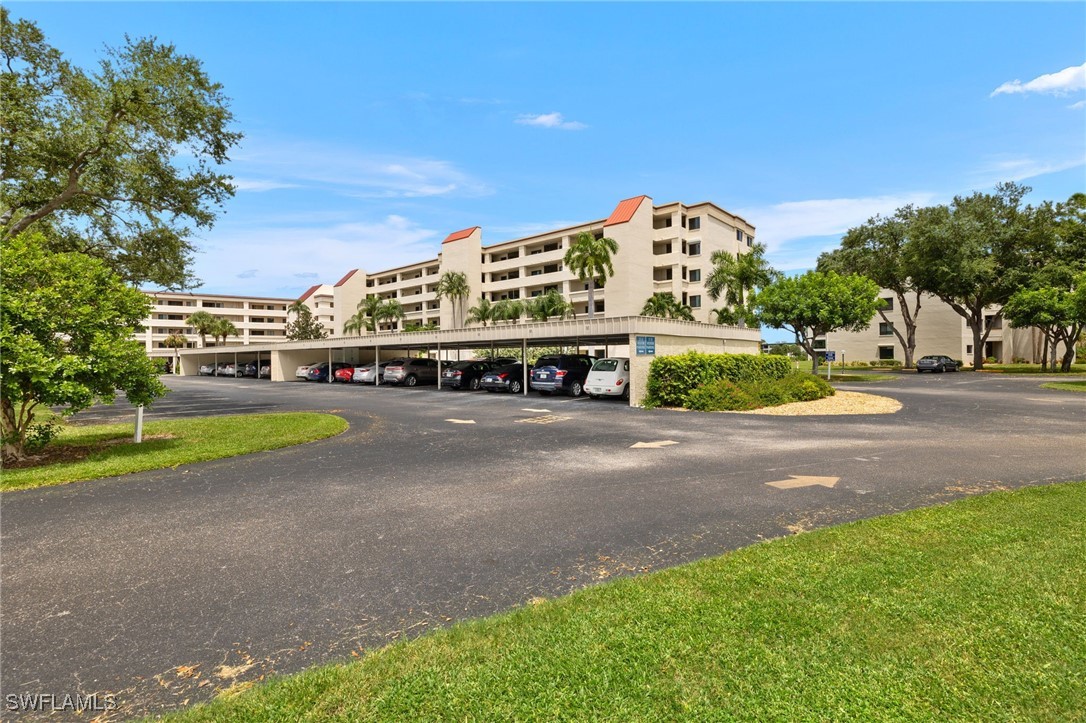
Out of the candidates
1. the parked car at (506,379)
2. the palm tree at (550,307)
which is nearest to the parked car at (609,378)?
the parked car at (506,379)

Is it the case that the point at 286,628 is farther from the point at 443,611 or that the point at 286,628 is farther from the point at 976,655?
the point at 976,655

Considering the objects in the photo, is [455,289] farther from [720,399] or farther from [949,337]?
→ [949,337]

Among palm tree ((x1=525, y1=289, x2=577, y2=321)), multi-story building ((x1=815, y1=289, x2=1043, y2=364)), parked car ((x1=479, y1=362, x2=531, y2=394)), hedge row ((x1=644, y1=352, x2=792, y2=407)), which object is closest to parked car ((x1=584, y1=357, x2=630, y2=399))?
hedge row ((x1=644, y1=352, x2=792, y2=407))

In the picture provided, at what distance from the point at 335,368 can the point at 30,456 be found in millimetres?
29138

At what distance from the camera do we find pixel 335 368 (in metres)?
37.5

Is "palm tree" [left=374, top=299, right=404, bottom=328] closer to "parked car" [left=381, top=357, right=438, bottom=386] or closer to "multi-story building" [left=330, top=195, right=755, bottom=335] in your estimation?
"multi-story building" [left=330, top=195, right=755, bottom=335]

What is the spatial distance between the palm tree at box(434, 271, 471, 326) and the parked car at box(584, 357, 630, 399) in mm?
43975

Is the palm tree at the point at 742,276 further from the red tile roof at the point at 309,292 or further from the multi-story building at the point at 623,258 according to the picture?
the red tile roof at the point at 309,292

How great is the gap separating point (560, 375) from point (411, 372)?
39.1ft

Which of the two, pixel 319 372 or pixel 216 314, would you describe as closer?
pixel 319 372

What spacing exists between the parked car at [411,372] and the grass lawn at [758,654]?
1059 inches

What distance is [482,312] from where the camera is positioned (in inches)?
2185

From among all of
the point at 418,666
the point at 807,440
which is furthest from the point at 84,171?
the point at 807,440

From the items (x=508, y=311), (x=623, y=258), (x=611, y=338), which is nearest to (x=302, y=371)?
(x=508, y=311)
